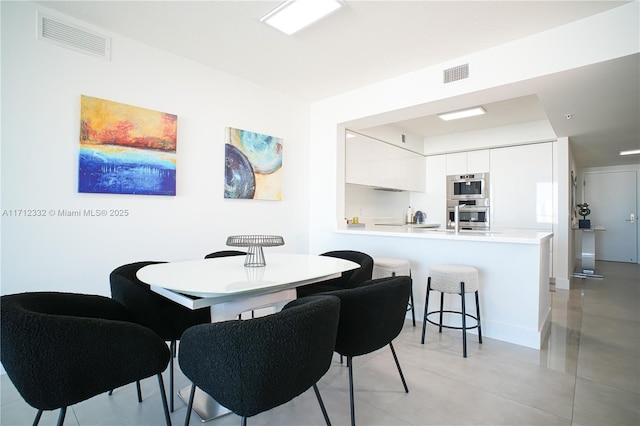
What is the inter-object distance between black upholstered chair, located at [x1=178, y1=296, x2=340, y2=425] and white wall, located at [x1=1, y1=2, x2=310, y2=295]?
6.02ft

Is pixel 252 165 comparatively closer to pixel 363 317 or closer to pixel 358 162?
pixel 358 162

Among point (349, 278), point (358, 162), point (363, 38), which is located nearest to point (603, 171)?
point (358, 162)

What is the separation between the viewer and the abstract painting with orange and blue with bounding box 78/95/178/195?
2.50 metres

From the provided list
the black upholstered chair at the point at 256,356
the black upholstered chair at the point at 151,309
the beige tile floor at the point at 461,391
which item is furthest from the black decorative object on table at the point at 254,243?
the beige tile floor at the point at 461,391

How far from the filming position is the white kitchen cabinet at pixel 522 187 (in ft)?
17.1

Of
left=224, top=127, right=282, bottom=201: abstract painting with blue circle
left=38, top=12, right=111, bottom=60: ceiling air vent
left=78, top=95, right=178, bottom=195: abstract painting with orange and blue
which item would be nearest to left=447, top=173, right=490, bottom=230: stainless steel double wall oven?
left=224, top=127, right=282, bottom=201: abstract painting with blue circle

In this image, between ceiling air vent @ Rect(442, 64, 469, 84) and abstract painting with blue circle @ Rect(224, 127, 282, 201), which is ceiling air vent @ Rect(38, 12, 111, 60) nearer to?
abstract painting with blue circle @ Rect(224, 127, 282, 201)

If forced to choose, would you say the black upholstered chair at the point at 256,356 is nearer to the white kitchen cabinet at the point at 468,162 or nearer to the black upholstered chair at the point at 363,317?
the black upholstered chair at the point at 363,317

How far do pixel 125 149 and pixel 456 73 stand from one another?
310 centimetres

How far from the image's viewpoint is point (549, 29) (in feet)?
8.48

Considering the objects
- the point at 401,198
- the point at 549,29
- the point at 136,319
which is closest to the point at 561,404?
the point at 136,319

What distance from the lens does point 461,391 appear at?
203 cm

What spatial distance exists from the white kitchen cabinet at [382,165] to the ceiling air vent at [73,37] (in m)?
2.85

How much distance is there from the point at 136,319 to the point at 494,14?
3232mm
